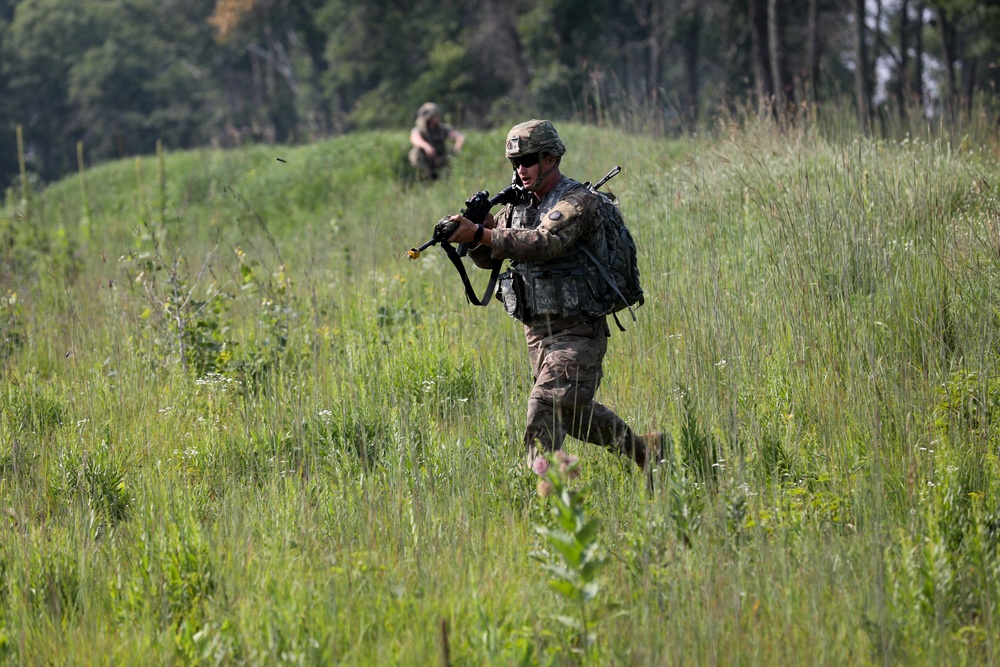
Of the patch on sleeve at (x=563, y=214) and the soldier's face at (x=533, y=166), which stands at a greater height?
the soldier's face at (x=533, y=166)

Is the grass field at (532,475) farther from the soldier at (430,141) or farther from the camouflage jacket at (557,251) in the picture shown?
the soldier at (430,141)

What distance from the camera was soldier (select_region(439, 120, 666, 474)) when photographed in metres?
4.34

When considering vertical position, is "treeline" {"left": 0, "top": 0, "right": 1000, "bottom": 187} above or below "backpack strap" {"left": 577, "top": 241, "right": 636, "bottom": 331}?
above

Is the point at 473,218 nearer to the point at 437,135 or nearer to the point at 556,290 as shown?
the point at 556,290

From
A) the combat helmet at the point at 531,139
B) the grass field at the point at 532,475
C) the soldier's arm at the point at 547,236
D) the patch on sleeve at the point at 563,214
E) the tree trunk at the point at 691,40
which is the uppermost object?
the tree trunk at the point at 691,40

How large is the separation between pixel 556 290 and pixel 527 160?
0.55 m

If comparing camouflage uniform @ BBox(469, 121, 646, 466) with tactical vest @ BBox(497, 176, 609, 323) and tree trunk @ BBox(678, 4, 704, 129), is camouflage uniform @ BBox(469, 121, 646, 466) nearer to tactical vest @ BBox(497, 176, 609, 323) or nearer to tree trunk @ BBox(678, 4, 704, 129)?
tactical vest @ BBox(497, 176, 609, 323)

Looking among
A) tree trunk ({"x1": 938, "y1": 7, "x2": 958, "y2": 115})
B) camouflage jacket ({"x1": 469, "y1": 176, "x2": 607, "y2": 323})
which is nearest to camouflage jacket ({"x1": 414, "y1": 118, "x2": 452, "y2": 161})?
camouflage jacket ({"x1": 469, "y1": 176, "x2": 607, "y2": 323})

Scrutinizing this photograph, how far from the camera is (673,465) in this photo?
437 cm

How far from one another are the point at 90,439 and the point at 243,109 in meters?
44.1

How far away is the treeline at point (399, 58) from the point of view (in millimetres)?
26250

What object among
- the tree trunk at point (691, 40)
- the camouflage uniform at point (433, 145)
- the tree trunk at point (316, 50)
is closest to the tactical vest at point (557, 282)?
the camouflage uniform at point (433, 145)

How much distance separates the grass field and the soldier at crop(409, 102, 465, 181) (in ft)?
17.9

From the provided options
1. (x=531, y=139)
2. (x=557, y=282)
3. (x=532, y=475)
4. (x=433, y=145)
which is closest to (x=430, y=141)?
(x=433, y=145)
